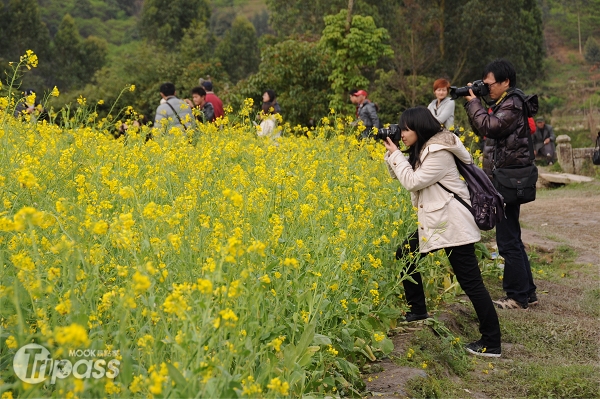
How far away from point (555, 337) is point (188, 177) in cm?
266

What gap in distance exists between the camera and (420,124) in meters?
4.43

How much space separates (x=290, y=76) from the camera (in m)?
22.0

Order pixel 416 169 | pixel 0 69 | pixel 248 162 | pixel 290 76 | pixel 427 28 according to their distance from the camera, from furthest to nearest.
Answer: pixel 0 69 → pixel 427 28 → pixel 290 76 → pixel 248 162 → pixel 416 169

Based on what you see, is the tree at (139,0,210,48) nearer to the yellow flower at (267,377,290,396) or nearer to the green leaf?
the green leaf

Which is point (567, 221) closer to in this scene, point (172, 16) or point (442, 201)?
point (442, 201)

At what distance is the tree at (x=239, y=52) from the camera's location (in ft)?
153

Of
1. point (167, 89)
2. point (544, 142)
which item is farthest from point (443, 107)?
point (544, 142)

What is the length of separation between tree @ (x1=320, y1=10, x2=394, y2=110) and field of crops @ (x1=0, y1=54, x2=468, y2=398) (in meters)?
15.8

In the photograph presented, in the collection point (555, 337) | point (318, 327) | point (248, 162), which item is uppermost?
point (248, 162)

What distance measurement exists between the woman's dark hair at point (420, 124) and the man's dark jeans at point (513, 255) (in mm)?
1320

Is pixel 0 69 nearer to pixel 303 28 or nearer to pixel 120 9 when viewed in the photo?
pixel 303 28

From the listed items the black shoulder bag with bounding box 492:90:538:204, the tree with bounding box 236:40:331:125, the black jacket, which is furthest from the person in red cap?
the tree with bounding box 236:40:331:125

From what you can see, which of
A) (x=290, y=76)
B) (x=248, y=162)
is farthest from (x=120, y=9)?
(x=248, y=162)

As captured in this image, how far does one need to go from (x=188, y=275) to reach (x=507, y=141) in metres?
3.05
